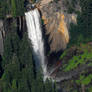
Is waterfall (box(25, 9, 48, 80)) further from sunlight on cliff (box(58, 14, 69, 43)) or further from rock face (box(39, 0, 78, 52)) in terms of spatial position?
sunlight on cliff (box(58, 14, 69, 43))

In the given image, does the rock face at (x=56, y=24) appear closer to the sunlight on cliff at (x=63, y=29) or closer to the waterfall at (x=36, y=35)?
the sunlight on cliff at (x=63, y=29)

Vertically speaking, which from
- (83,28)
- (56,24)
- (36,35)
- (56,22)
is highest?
(56,22)

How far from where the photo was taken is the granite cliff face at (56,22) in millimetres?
43375

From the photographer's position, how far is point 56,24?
43.5m

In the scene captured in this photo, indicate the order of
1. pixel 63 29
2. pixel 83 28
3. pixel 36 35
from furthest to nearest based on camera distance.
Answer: pixel 83 28, pixel 36 35, pixel 63 29

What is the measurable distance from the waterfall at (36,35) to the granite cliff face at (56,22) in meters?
1.17

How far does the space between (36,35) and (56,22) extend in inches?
144

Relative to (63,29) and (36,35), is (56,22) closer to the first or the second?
(63,29)

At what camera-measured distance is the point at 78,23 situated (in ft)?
144

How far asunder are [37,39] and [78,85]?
1134 cm

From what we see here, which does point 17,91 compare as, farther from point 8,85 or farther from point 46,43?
point 46,43

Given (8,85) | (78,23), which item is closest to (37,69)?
(8,85)

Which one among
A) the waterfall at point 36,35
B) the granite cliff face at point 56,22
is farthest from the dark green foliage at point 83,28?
the waterfall at point 36,35

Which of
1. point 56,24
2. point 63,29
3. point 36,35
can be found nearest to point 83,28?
point 63,29
